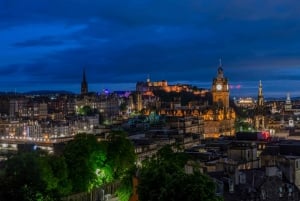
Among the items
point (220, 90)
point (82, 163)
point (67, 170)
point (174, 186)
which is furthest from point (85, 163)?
point (220, 90)

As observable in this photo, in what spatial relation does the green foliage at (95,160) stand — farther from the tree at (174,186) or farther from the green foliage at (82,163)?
the tree at (174,186)

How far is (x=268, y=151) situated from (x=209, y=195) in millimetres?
26425

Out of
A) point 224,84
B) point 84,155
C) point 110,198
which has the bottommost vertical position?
point 110,198

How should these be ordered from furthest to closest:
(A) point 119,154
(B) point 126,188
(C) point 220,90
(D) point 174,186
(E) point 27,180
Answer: (C) point 220,90, (A) point 119,154, (B) point 126,188, (E) point 27,180, (D) point 174,186

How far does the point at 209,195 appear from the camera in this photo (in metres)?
27.7

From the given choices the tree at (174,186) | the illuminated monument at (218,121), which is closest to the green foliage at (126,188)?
the tree at (174,186)

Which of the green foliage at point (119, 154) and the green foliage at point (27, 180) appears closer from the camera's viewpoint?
the green foliage at point (27, 180)

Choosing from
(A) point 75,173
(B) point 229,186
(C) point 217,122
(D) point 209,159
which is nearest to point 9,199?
(A) point 75,173

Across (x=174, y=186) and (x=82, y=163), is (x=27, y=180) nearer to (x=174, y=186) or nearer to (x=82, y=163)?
(x=174, y=186)

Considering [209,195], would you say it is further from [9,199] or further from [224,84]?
[224,84]

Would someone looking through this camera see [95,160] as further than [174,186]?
Yes

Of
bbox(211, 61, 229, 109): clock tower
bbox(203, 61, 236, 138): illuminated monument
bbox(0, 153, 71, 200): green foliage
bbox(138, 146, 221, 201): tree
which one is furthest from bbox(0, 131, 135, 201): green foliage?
bbox(211, 61, 229, 109): clock tower

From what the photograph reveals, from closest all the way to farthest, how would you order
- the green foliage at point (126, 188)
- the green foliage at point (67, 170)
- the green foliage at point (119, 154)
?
1. the green foliage at point (67, 170)
2. the green foliage at point (126, 188)
3. the green foliage at point (119, 154)

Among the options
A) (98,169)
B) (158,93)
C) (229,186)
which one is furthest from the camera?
(158,93)
